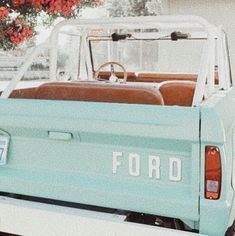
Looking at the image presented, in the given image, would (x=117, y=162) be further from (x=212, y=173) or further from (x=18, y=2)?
(x=18, y=2)

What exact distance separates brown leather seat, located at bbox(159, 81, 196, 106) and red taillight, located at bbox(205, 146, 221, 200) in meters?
1.38

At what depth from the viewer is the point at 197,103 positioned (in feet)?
8.02

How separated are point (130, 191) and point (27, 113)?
0.72m

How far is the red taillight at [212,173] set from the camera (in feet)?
7.09

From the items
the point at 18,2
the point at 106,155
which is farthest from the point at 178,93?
the point at 18,2

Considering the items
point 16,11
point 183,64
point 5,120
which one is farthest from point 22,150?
point 183,64

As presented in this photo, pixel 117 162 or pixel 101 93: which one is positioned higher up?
pixel 101 93

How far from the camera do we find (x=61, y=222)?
2363 millimetres

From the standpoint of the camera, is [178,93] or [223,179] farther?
A: [178,93]

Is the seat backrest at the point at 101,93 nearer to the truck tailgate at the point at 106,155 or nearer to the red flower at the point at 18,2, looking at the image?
the truck tailgate at the point at 106,155

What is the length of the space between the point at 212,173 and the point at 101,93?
81cm

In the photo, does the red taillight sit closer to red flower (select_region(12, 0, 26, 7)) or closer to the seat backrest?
the seat backrest

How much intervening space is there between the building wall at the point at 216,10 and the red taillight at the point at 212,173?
21.7ft

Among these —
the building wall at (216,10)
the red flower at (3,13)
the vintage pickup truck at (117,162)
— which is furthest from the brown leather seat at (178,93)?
the building wall at (216,10)
